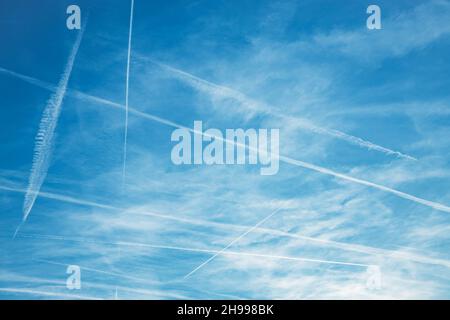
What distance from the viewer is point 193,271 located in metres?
3.10

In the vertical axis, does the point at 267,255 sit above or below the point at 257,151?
below
